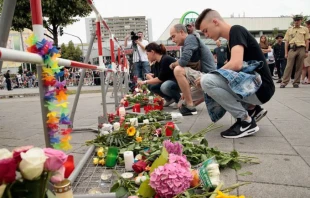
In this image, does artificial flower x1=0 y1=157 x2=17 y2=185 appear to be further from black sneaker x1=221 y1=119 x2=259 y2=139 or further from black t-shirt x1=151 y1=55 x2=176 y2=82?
black t-shirt x1=151 y1=55 x2=176 y2=82

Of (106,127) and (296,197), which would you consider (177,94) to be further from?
(296,197)

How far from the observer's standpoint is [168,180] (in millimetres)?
996

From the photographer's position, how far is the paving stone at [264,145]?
1.79 metres

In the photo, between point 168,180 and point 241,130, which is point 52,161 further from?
point 241,130

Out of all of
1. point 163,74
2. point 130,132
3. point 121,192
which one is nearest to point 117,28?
point 163,74

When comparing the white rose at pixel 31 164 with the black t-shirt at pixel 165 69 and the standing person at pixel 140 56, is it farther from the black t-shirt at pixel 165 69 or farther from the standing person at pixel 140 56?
the standing person at pixel 140 56

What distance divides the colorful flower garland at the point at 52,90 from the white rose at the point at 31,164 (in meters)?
0.63

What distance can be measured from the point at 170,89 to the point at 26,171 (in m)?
3.49

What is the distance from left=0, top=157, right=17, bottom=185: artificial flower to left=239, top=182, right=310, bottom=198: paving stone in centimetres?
104

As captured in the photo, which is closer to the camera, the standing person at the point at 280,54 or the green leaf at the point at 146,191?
the green leaf at the point at 146,191

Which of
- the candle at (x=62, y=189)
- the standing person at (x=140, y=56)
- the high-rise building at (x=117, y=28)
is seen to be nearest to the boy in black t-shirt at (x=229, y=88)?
the high-rise building at (x=117, y=28)

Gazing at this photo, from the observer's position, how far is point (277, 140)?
2062 millimetres

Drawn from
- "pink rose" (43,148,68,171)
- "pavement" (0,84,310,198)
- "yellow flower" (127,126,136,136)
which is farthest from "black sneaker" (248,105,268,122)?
"pink rose" (43,148,68,171)

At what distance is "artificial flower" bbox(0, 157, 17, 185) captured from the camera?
0.44 metres
